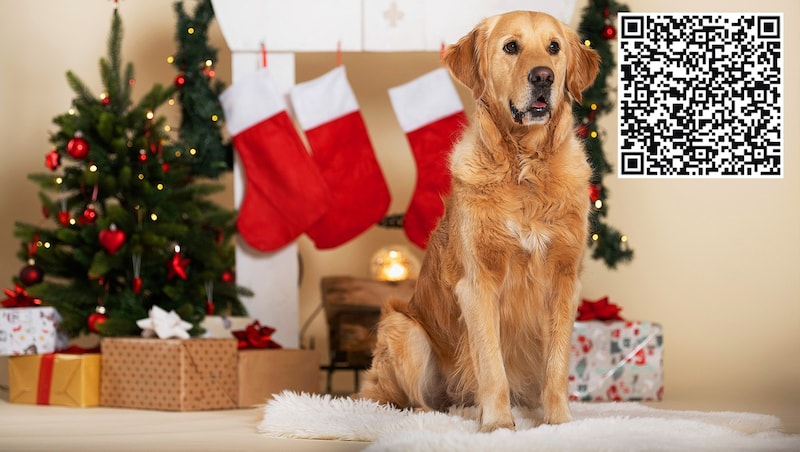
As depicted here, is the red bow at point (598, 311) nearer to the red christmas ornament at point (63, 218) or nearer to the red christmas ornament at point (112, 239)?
the red christmas ornament at point (112, 239)

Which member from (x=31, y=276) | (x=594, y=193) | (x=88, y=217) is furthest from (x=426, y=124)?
(x=31, y=276)

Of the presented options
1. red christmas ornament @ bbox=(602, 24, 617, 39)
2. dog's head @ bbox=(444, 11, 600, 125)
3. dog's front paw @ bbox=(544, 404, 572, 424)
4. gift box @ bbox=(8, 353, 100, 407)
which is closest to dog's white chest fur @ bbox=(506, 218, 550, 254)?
dog's head @ bbox=(444, 11, 600, 125)

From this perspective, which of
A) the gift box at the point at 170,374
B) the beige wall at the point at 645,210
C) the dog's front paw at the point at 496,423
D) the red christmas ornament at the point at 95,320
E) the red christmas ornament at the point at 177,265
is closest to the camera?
the dog's front paw at the point at 496,423

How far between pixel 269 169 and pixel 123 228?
2.12ft

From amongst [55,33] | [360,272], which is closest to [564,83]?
[360,272]

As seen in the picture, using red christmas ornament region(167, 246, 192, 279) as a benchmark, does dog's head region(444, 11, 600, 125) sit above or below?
above

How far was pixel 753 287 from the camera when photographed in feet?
16.3

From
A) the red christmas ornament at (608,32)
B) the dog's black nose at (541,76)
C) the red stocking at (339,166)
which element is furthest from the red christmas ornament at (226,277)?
the dog's black nose at (541,76)

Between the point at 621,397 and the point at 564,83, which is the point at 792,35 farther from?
the point at 564,83

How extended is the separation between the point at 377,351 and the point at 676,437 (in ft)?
2.75

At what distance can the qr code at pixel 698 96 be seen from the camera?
10.5ft

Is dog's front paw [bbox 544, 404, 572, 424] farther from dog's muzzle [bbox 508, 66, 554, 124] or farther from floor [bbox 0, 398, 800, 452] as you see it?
dog's muzzle [bbox 508, 66, 554, 124]

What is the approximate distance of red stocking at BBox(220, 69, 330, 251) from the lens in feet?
13.2

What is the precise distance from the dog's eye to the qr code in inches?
38.9
